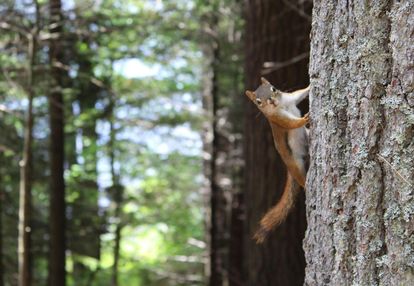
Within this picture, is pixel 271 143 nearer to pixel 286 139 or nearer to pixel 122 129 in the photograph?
pixel 286 139

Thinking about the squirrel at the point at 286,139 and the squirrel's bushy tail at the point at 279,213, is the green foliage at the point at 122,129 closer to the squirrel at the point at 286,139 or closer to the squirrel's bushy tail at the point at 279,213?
the squirrel at the point at 286,139

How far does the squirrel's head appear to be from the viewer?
213 centimetres

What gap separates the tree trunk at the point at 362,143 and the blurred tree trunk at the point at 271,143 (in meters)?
3.13

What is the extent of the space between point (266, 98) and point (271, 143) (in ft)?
9.31

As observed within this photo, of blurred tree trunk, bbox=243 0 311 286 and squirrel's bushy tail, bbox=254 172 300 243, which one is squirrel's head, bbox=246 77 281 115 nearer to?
squirrel's bushy tail, bbox=254 172 300 243

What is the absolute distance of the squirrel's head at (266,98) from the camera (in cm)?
213

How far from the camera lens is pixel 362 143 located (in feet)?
4.82

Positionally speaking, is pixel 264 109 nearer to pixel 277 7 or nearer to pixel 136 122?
pixel 277 7

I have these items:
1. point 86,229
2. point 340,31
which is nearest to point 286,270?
point 340,31

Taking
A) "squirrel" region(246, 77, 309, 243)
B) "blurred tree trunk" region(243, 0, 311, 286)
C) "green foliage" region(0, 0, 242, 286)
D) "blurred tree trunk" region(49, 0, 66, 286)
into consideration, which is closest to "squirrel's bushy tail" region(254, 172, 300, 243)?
"squirrel" region(246, 77, 309, 243)

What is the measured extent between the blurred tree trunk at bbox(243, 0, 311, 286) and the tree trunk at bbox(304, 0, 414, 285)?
3.13 metres

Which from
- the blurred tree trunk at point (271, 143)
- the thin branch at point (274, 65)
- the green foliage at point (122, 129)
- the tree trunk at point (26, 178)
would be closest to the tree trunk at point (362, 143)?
the thin branch at point (274, 65)

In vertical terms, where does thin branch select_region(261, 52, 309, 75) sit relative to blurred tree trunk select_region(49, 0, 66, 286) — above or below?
above

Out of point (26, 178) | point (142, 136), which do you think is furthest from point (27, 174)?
point (142, 136)
